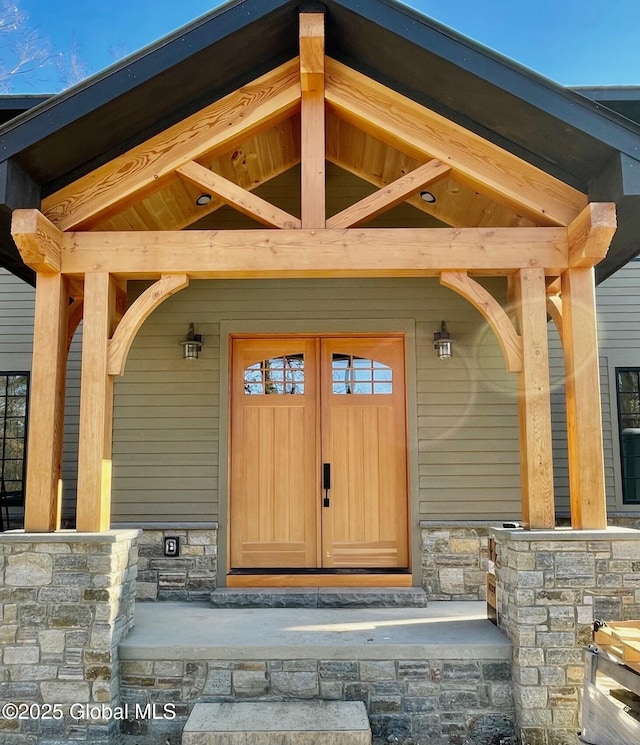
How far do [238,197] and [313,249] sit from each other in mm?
610

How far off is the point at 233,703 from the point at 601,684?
204 cm

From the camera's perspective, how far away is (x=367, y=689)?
3941 millimetres

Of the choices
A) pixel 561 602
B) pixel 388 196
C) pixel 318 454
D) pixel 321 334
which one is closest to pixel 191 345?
pixel 321 334

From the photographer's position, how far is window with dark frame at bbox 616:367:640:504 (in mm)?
6109

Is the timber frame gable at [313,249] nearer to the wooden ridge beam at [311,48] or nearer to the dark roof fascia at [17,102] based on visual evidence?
the wooden ridge beam at [311,48]

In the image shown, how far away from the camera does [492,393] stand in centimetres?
584

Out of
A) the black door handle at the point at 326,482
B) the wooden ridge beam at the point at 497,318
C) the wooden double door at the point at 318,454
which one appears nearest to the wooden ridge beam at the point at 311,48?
the wooden ridge beam at the point at 497,318

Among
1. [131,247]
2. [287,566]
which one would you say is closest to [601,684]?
[287,566]

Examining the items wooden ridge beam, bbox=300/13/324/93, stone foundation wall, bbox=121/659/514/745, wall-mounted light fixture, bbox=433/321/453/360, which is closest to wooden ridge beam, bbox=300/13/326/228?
wooden ridge beam, bbox=300/13/324/93

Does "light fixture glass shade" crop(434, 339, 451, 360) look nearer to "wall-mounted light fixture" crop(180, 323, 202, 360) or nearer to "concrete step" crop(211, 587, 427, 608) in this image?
"concrete step" crop(211, 587, 427, 608)

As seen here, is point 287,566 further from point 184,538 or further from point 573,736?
point 573,736

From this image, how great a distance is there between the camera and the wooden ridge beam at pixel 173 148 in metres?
4.35

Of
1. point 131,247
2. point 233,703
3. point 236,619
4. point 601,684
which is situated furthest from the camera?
point 236,619

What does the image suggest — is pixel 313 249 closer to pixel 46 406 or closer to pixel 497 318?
pixel 497 318
